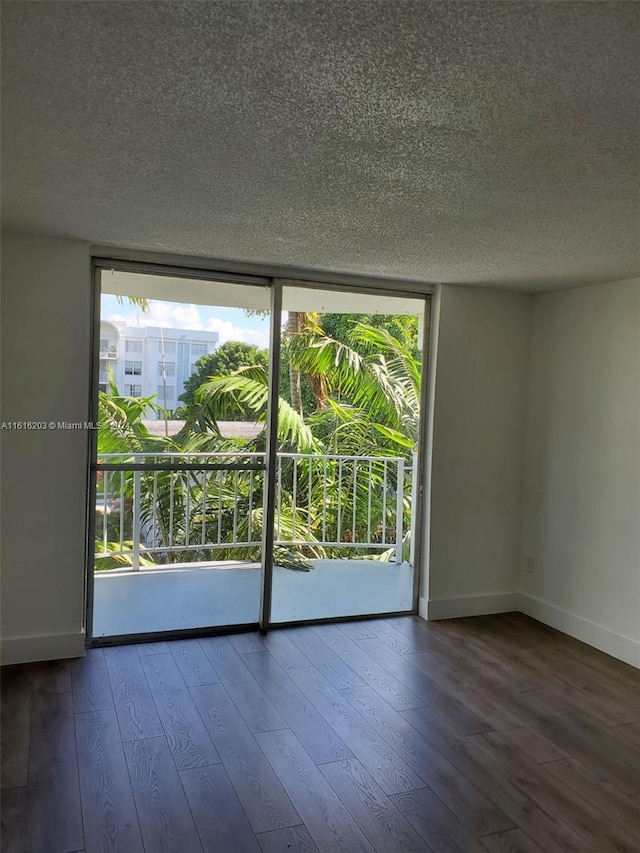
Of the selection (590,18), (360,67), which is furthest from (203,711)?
(590,18)

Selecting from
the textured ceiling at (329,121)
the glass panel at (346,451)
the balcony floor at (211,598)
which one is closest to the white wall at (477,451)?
the balcony floor at (211,598)

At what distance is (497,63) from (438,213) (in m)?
1.11

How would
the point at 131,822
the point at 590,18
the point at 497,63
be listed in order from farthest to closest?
the point at 131,822
the point at 497,63
the point at 590,18

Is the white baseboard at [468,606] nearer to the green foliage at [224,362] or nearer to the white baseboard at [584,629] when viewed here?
the white baseboard at [584,629]

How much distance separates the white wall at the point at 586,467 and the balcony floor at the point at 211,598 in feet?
3.53

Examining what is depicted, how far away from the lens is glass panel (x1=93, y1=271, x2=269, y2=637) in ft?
11.7

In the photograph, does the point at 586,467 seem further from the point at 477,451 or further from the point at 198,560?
the point at 198,560

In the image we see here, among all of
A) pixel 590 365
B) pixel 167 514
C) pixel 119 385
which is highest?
pixel 590 365

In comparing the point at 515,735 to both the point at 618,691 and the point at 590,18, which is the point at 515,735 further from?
the point at 590,18

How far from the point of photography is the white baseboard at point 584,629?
11.6ft

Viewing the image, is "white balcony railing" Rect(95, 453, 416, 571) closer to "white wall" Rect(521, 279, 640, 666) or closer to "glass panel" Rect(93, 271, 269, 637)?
"glass panel" Rect(93, 271, 269, 637)

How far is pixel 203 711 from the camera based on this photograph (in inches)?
110

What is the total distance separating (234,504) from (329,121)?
2.94m

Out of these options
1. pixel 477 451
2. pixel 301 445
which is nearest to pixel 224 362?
pixel 301 445
